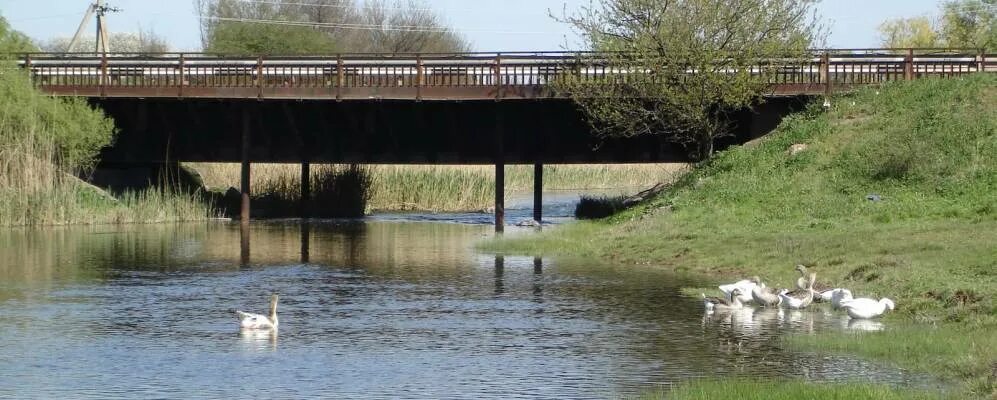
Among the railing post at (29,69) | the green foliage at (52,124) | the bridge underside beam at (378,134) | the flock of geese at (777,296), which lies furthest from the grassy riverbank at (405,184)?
the flock of geese at (777,296)

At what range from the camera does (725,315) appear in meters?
23.6

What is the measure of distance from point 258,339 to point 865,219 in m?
17.1

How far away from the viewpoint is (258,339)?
21.2 metres

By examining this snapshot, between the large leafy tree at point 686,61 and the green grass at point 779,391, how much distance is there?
26019 mm

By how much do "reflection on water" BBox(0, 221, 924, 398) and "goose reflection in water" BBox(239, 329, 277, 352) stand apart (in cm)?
6

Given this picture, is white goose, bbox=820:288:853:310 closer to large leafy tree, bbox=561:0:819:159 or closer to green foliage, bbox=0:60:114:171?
large leafy tree, bbox=561:0:819:159

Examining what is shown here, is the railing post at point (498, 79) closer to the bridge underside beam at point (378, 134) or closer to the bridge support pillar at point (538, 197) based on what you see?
the bridge underside beam at point (378, 134)

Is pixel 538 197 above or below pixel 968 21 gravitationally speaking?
below

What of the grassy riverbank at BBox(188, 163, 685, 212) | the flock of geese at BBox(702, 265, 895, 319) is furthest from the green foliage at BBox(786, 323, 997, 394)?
the grassy riverbank at BBox(188, 163, 685, 212)

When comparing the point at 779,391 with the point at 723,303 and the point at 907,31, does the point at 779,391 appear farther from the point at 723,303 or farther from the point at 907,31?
the point at 907,31

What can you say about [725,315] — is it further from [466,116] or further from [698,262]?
[466,116]

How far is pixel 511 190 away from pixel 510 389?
2119 inches

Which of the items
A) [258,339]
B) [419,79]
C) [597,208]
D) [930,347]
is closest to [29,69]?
[419,79]

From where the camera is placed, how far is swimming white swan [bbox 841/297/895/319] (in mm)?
21875
